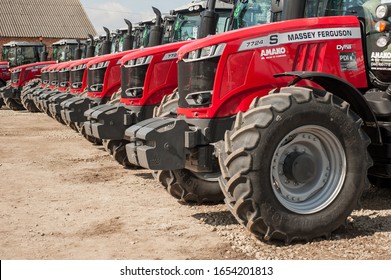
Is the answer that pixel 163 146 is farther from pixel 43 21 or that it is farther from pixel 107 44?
pixel 43 21

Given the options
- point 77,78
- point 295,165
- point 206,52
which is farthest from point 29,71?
point 295,165

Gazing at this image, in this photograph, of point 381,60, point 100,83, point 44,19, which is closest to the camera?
point 381,60

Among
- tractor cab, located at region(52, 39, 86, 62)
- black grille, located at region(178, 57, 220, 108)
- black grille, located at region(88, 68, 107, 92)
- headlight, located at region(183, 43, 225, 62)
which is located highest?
headlight, located at region(183, 43, 225, 62)

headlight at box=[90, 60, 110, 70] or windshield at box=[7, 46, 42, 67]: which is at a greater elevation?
headlight at box=[90, 60, 110, 70]

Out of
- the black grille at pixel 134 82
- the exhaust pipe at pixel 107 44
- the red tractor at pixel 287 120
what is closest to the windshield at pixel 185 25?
the black grille at pixel 134 82

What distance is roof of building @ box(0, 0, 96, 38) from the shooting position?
44.7 metres

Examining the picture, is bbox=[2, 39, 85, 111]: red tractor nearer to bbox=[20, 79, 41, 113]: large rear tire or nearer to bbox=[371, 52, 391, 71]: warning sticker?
bbox=[20, 79, 41, 113]: large rear tire

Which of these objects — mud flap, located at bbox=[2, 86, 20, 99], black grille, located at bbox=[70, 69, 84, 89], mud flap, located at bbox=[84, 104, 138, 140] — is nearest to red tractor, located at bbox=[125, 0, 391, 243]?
mud flap, located at bbox=[84, 104, 138, 140]

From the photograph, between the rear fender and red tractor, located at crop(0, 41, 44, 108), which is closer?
the rear fender

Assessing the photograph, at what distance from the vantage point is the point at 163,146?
16.5 ft

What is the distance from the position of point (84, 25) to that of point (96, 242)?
44537 millimetres

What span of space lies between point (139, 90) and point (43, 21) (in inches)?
1589

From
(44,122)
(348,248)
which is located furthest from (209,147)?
(44,122)

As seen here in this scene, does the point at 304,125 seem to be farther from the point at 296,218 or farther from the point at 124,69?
the point at 124,69
